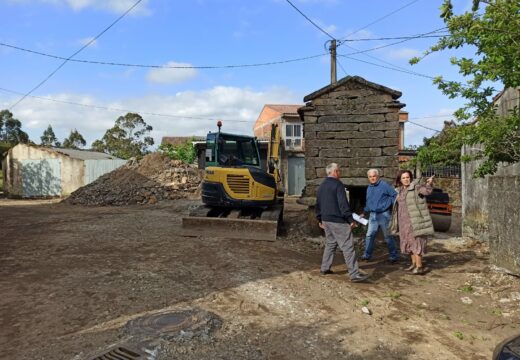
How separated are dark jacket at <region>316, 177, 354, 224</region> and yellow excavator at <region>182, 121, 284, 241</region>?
307cm

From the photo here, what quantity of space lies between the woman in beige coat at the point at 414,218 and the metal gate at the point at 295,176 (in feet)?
71.5

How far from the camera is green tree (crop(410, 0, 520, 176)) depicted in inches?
161

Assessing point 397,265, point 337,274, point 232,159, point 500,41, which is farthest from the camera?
point 232,159

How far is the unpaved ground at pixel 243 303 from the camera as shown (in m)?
4.03

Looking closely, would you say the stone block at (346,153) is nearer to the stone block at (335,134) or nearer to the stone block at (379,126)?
the stone block at (335,134)

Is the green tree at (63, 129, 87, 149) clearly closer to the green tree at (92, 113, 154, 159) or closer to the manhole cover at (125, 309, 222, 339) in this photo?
the green tree at (92, 113, 154, 159)

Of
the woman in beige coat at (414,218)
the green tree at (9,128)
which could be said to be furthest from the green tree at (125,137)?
the woman in beige coat at (414,218)

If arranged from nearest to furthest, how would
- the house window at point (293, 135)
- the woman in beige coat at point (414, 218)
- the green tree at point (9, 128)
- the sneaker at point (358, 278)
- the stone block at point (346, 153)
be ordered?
the sneaker at point (358, 278), the woman in beige coat at point (414, 218), the stone block at point (346, 153), the house window at point (293, 135), the green tree at point (9, 128)

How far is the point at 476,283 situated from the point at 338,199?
7.84 feet

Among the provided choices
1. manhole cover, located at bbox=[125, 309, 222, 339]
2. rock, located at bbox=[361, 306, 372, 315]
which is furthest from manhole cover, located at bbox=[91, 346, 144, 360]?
rock, located at bbox=[361, 306, 372, 315]

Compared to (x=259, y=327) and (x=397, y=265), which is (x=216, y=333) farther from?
(x=397, y=265)

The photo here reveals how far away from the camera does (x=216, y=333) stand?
4297 mm

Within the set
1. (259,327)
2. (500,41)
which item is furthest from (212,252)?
(500,41)

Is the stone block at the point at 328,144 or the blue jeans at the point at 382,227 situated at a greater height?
the stone block at the point at 328,144
